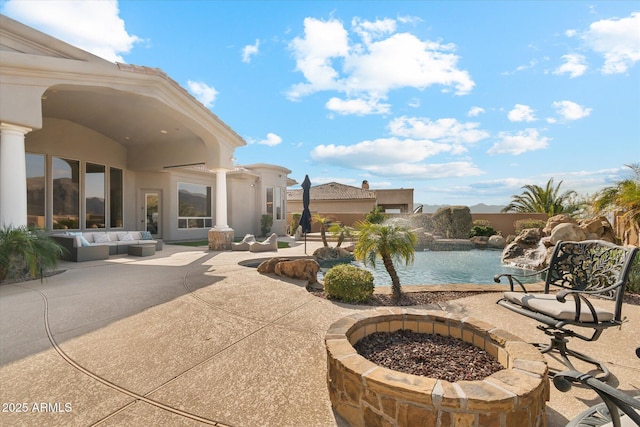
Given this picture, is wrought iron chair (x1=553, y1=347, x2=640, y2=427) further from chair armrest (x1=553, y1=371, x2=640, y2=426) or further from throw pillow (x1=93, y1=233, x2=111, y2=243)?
throw pillow (x1=93, y1=233, x2=111, y2=243)

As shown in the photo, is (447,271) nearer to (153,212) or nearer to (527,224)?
(527,224)

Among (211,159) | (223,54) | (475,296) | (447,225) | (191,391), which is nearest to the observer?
(191,391)

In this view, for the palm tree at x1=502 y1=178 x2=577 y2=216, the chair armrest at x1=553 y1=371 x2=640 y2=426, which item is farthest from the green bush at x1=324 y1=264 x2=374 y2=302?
the palm tree at x1=502 y1=178 x2=577 y2=216

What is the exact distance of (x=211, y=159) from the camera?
471 inches

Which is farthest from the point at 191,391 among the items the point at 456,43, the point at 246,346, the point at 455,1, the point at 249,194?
the point at 249,194

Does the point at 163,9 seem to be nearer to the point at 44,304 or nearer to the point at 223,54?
the point at 223,54

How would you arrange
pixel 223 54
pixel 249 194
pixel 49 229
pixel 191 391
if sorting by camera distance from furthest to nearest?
pixel 249 194
pixel 49 229
pixel 223 54
pixel 191 391

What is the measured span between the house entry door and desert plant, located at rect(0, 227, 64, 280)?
340 inches

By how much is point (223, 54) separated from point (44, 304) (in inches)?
302

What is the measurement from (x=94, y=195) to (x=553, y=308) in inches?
625

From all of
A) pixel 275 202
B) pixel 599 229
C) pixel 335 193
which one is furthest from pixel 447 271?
pixel 335 193

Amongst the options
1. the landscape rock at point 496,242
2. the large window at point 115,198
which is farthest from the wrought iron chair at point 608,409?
the landscape rock at point 496,242

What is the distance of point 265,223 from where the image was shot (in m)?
17.6

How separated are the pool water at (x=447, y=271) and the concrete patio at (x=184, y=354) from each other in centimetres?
293
